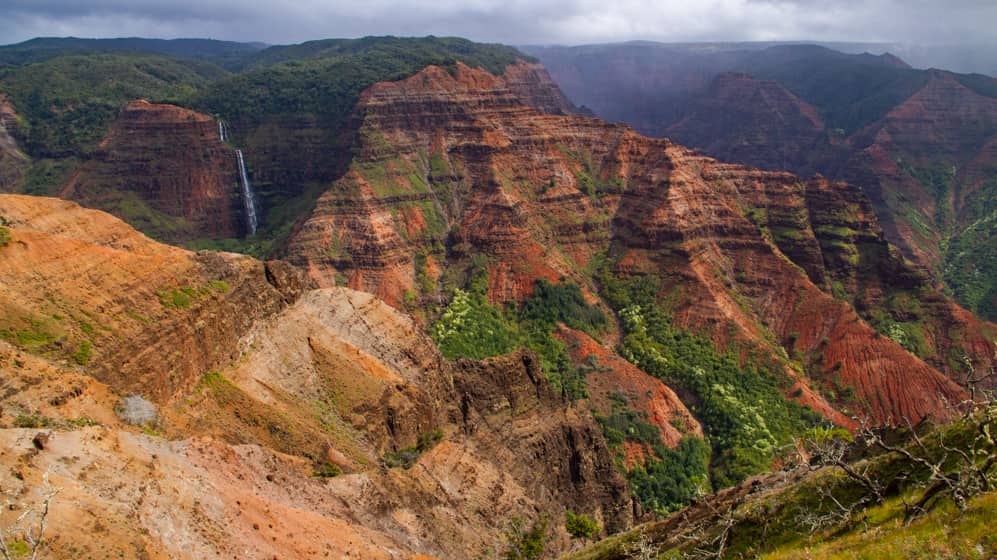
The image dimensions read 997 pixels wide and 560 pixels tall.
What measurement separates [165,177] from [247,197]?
57.1 feet

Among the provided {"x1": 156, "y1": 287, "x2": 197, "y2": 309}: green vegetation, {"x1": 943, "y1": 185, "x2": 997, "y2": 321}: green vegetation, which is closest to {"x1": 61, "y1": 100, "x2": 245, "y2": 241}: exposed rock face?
{"x1": 156, "y1": 287, "x2": 197, "y2": 309}: green vegetation

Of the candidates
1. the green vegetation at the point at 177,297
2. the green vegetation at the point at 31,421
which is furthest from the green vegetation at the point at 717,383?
the green vegetation at the point at 31,421

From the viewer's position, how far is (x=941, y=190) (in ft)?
637

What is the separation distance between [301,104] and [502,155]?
6377cm

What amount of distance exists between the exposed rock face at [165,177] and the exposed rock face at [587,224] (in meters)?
→ 41.2

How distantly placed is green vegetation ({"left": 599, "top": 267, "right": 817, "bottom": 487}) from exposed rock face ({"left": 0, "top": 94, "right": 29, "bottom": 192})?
140427mm

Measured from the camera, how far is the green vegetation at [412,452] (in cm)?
4991

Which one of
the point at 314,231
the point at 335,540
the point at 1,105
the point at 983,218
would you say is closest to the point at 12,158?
the point at 1,105

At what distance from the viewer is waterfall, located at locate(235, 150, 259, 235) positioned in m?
150

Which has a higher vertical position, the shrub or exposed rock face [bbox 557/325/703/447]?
the shrub

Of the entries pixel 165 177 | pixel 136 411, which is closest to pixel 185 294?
pixel 136 411

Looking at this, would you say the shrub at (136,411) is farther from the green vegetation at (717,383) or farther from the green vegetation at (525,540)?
the green vegetation at (717,383)

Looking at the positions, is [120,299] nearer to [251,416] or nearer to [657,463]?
[251,416]

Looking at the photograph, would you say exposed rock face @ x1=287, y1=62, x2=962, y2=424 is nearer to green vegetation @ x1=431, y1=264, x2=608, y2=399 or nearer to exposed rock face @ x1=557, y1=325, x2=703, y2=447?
green vegetation @ x1=431, y1=264, x2=608, y2=399
